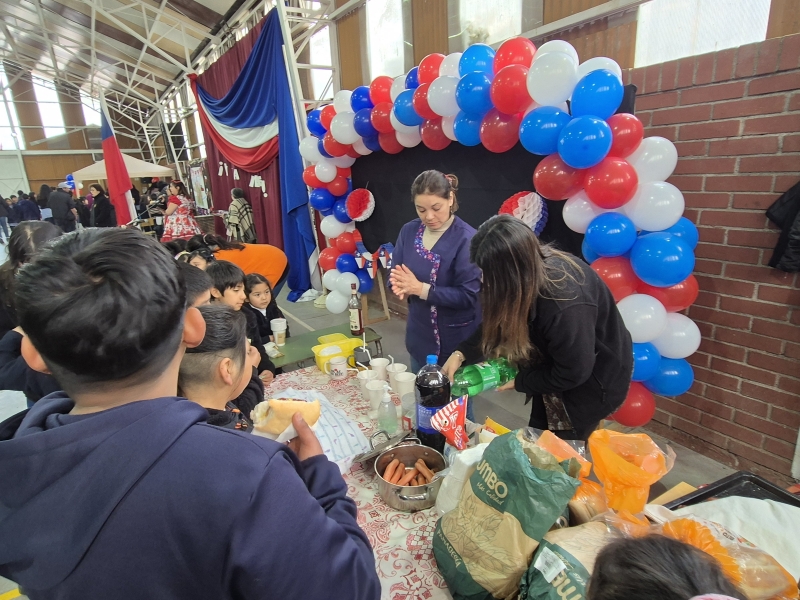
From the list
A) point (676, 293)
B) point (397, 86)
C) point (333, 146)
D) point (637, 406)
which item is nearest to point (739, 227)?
point (676, 293)

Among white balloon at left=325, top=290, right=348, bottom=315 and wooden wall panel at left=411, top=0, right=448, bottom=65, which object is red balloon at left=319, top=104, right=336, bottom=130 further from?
white balloon at left=325, top=290, right=348, bottom=315

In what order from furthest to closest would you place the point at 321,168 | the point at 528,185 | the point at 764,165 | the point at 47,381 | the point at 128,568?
the point at 321,168
the point at 528,185
the point at 764,165
the point at 47,381
the point at 128,568

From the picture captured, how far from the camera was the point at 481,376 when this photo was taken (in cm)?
155

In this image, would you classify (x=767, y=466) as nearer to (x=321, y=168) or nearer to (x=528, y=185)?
(x=528, y=185)

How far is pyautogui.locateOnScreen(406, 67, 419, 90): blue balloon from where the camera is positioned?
10.0ft

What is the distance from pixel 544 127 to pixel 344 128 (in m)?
2.03

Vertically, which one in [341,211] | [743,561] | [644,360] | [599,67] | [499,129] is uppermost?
[599,67]

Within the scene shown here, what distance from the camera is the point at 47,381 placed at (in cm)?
154

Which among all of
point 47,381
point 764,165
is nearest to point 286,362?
point 47,381

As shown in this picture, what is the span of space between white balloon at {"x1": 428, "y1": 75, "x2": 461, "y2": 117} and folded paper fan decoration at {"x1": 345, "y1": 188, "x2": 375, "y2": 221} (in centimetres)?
163

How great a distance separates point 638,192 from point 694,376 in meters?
1.14

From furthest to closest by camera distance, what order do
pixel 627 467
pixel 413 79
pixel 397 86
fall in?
pixel 397 86 → pixel 413 79 → pixel 627 467

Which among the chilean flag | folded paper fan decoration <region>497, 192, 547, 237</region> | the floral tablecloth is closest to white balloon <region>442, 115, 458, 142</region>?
folded paper fan decoration <region>497, 192, 547, 237</region>

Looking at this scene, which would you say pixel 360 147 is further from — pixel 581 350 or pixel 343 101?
pixel 581 350
